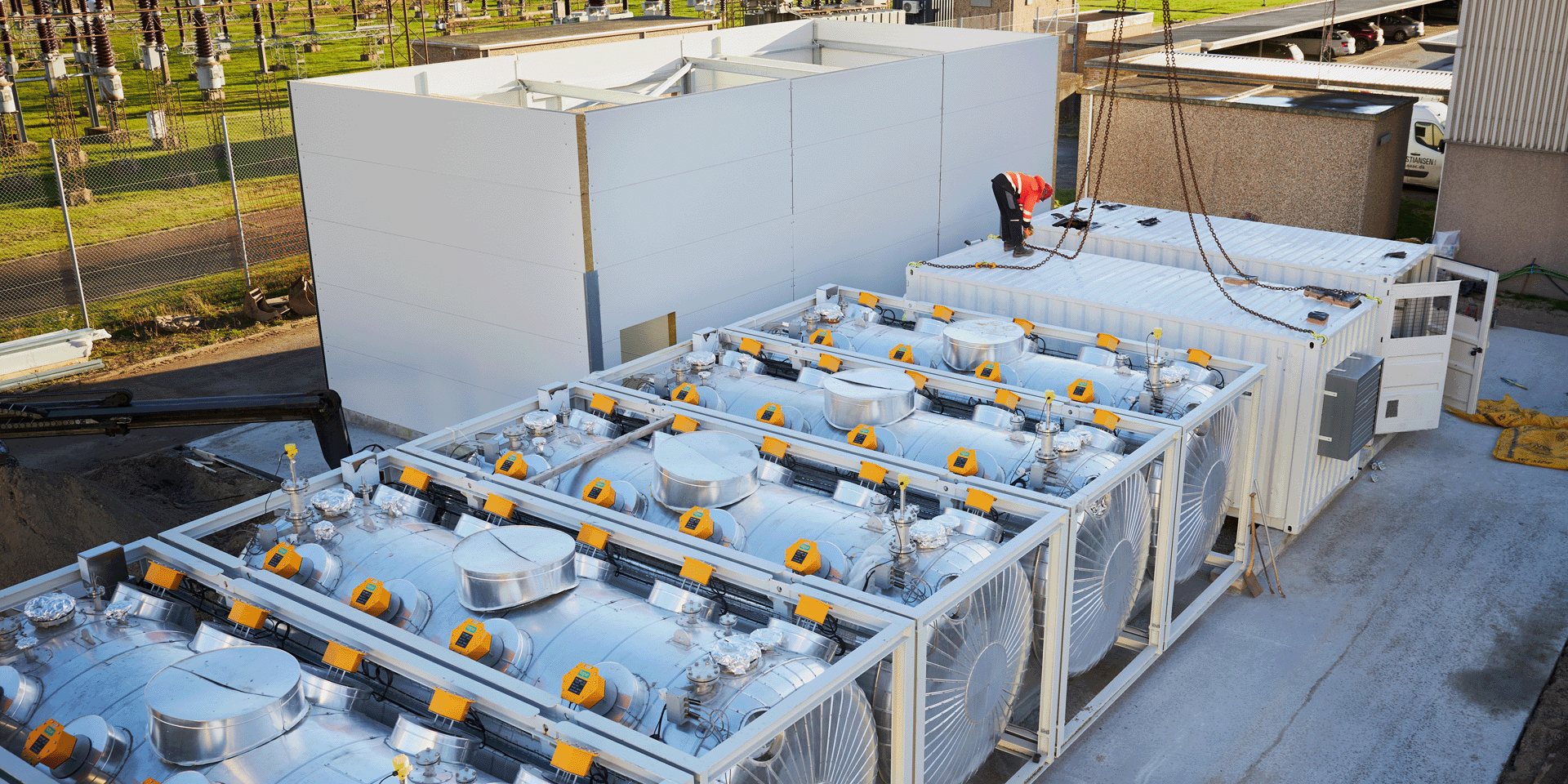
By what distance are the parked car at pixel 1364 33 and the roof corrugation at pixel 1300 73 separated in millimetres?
22908

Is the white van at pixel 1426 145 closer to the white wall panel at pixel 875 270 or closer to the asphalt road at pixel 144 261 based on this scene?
the white wall panel at pixel 875 270

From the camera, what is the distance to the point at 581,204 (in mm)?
11516

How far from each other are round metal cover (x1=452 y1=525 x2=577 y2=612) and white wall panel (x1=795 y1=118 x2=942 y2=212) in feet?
25.6

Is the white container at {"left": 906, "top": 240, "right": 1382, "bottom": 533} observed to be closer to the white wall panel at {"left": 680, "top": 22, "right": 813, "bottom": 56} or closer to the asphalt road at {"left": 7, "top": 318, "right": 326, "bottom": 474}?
the white wall panel at {"left": 680, "top": 22, "right": 813, "bottom": 56}

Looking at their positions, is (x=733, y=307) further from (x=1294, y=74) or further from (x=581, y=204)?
(x=1294, y=74)

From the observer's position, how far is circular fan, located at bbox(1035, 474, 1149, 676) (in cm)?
782

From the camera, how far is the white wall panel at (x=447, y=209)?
464 inches

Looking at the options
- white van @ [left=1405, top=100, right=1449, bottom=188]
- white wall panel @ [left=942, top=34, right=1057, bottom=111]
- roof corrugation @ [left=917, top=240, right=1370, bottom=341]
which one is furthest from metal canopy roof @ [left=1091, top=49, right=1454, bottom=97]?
roof corrugation @ [left=917, top=240, right=1370, bottom=341]

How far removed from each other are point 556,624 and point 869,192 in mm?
9434

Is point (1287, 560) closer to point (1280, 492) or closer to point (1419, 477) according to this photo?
point (1280, 492)

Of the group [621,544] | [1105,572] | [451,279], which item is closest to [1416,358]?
[1105,572]

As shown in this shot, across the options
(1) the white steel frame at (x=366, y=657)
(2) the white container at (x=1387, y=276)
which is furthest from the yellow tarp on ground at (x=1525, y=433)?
(1) the white steel frame at (x=366, y=657)

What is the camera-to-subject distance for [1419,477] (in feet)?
42.1

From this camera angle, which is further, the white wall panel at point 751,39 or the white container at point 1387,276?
the white wall panel at point 751,39
